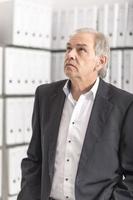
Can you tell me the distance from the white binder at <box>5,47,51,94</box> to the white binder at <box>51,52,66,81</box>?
7 centimetres

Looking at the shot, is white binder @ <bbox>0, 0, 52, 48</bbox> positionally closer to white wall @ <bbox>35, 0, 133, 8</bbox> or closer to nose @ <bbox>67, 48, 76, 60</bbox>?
white wall @ <bbox>35, 0, 133, 8</bbox>

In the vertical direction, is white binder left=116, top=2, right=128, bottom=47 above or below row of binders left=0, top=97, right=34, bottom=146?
above

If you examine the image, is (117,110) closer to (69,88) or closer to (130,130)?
(130,130)

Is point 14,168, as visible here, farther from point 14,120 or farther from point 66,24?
point 66,24

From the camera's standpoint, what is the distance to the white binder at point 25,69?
2781mm

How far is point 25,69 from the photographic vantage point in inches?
115

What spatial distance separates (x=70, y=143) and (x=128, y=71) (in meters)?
1.27

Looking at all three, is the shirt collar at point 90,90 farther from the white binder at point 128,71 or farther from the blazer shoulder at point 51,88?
the white binder at point 128,71

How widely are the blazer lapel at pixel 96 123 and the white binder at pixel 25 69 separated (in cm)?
120

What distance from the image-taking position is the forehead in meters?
1.75

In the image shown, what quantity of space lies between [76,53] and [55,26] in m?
1.55

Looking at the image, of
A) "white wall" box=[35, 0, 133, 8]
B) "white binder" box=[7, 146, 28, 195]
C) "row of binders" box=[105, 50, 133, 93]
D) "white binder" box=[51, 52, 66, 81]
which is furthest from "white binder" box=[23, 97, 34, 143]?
"white wall" box=[35, 0, 133, 8]

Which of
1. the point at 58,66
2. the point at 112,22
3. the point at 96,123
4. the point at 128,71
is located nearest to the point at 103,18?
the point at 112,22

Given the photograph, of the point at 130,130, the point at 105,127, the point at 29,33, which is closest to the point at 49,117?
the point at 105,127
